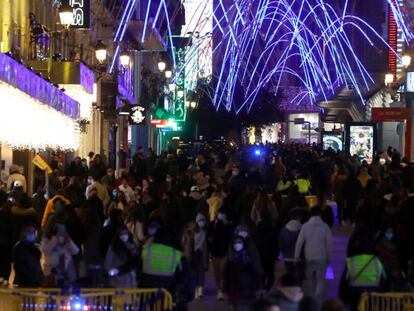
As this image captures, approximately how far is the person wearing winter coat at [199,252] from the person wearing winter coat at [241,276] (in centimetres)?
205

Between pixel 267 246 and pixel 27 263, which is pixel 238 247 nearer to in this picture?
pixel 27 263

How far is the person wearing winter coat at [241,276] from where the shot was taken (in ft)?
41.2

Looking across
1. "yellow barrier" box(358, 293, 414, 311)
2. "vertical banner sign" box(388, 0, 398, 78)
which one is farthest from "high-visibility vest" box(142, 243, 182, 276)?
"vertical banner sign" box(388, 0, 398, 78)

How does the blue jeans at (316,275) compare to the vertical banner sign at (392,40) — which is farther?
the vertical banner sign at (392,40)

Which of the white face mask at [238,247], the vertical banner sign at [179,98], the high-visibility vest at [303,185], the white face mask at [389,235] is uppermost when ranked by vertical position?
the vertical banner sign at [179,98]

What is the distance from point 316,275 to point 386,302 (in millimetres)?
3429

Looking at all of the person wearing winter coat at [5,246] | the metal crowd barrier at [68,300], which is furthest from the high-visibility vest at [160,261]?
the person wearing winter coat at [5,246]

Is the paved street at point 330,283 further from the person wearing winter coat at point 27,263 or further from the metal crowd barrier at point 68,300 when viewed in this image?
the metal crowd barrier at point 68,300

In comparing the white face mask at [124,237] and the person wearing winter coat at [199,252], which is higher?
the white face mask at [124,237]

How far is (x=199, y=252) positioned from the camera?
14977 mm

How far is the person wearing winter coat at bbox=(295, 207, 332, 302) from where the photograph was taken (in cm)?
1456

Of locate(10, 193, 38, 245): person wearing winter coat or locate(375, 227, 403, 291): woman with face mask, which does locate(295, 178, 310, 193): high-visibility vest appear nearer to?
locate(10, 193, 38, 245): person wearing winter coat

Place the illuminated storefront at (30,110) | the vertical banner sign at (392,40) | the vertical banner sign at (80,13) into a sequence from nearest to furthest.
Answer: the illuminated storefront at (30,110) → the vertical banner sign at (80,13) → the vertical banner sign at (392,40)

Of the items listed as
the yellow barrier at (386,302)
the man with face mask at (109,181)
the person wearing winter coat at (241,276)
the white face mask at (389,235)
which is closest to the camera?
the yellow barrier at (386,302)
